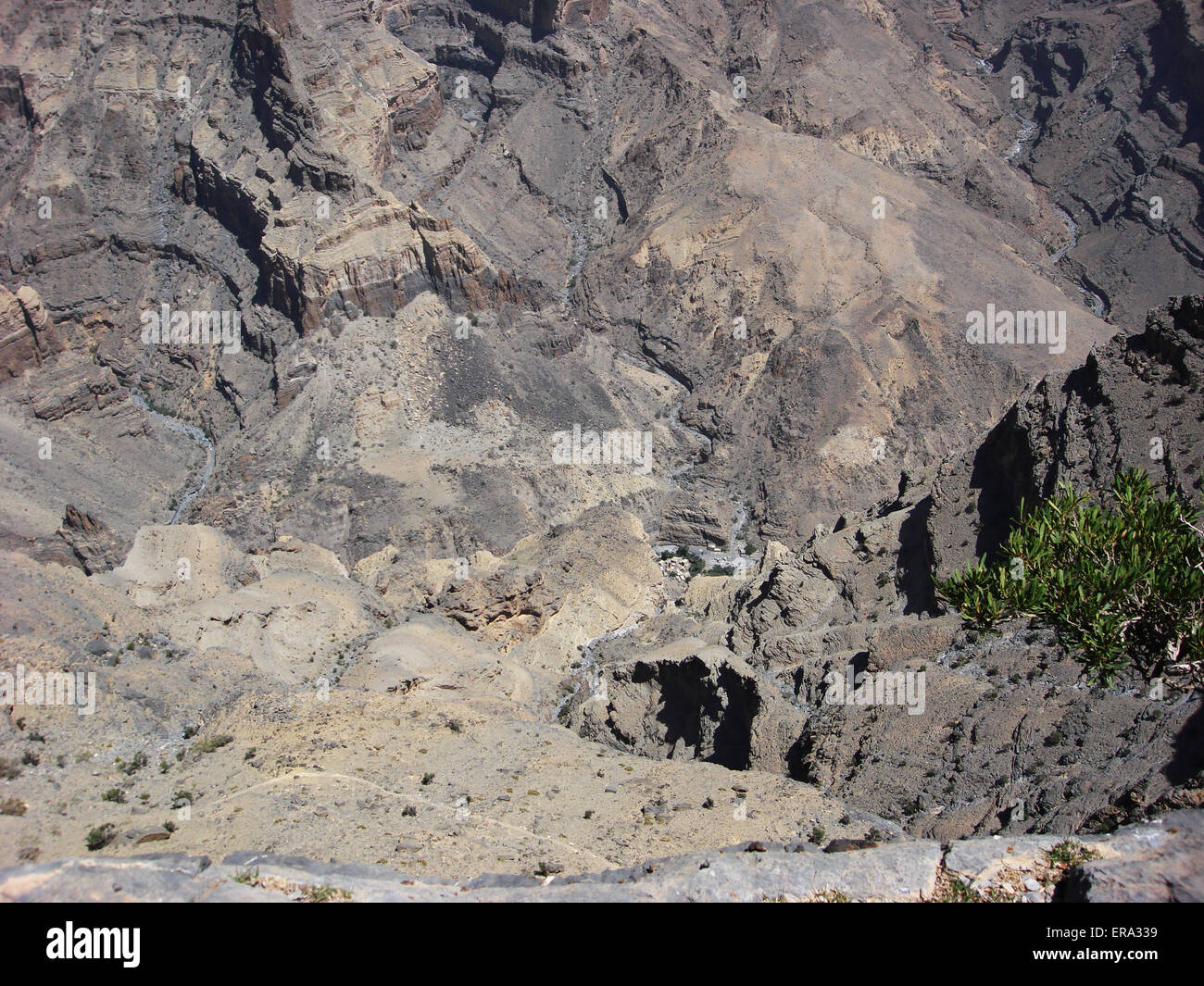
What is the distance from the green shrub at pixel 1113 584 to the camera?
2183 cm

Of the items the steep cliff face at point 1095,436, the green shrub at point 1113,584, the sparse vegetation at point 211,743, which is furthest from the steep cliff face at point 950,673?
the sparse vegetation at point 211,743

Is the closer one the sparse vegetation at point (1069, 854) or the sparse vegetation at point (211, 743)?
the sparse vegetation at point (1069, 854)

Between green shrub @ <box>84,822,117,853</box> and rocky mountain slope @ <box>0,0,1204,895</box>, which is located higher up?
rocky mountain slope @ <box>0,0,1204,895</box>

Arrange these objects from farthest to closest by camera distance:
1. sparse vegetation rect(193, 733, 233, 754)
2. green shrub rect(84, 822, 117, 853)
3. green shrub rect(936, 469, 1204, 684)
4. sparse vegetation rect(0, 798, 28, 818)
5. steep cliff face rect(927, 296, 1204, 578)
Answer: steep cliff face rect(927, 296, 1204, 578) → sparse vegetation rect(193, 733, 233, 754) → sparse vegetation rect(0, 798, 28, 818) → green shrub rect(84, 822, 117, 853) → green shrub rect(936, 469, 1204, 684)

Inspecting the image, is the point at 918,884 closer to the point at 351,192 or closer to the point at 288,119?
the point at 351,192

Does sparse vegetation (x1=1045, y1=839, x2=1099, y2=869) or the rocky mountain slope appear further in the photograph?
the rocky mountain slope

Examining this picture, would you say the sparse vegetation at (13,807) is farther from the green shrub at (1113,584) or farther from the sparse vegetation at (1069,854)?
the sparse vegetation at (1069,854)

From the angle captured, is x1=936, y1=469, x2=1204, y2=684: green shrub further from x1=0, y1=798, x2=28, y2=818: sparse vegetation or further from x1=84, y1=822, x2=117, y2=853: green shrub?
x1=0, y1=798, x2=28, y2=818: sparse vegetation

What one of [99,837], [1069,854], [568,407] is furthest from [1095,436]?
[568,407]

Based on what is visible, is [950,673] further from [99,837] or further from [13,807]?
[13,807]

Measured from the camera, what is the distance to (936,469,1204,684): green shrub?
71.6 feet

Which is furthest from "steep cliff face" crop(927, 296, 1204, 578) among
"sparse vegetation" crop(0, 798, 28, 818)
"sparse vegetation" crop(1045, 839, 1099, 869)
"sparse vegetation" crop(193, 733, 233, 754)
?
"sparse vegetation" crop(0, 798, 28, 818)

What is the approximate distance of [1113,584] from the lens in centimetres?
2202

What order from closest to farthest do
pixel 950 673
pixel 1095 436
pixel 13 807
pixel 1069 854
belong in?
pixel 1069 854, pixel 13 807, pixel 950 673, pixel 1095 436
